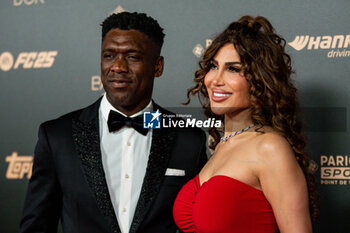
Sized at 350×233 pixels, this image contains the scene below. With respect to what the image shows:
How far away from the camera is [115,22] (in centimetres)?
184

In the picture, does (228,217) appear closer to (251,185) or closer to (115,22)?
(251,185)

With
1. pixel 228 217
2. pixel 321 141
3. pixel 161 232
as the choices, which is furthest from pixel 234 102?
pixel 321 141

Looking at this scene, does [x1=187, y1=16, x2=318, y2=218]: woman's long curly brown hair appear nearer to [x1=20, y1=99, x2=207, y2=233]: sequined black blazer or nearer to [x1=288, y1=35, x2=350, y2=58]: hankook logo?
[x1=20, y1=99, x2=207, y2=233]: sequined black blazer

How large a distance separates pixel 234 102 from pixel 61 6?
4.81 ft

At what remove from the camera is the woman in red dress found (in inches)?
58.7

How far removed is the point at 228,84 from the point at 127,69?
432 mm

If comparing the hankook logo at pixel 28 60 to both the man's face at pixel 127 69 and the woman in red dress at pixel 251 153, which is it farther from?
the woman in red dress at pixel 251 153

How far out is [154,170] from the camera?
174cm

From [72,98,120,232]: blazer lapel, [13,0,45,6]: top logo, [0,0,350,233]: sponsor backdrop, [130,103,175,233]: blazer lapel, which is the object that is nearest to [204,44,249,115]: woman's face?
[130,103,175,233]: blazer lapel

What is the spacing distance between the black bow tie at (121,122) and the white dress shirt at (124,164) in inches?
1.2

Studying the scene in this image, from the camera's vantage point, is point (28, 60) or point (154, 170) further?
point (28, 60)

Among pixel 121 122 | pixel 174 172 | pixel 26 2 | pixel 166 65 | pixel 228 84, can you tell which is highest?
pixel 26 2

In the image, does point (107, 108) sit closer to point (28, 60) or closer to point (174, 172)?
point (174, 172)

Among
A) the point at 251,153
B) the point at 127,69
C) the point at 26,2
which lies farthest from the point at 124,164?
the point at 26,2
